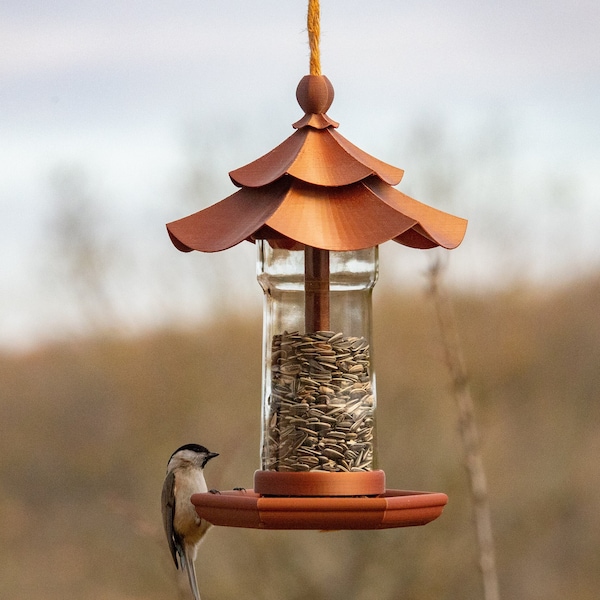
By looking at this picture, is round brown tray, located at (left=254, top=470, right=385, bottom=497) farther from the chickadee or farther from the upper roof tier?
the chickadee

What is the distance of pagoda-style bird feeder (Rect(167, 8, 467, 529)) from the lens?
2.46 m

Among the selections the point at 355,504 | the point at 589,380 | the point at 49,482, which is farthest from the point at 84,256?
the point at 355,504

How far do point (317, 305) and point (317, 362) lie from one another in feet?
0.49

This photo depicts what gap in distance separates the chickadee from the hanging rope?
1613 mm

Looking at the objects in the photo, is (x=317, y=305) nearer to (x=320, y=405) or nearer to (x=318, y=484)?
(x=320, y=405)

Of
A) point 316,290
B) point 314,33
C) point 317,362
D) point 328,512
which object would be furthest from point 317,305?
point 314,33

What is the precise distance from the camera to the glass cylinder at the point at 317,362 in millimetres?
2717

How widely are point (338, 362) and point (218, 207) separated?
513 mm

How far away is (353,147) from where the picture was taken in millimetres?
2752

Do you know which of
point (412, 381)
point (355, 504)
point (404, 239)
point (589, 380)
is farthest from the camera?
point (589, 380)

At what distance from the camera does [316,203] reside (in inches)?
101

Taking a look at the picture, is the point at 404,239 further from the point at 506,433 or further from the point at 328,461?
the point at 506,433

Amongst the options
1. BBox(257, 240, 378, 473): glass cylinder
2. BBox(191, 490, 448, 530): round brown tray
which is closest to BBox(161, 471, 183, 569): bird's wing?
BBox(257, 240, 378, 473): glass cylinder

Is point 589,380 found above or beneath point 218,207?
beneath
